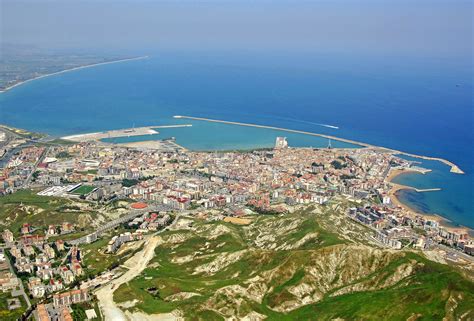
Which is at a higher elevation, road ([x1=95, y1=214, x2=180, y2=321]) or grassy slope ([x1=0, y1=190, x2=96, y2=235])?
road ([x1=95, y1=214, x2=180, y2=321])

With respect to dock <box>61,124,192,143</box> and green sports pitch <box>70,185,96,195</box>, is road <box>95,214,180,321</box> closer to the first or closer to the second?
green sports pitch <box>70,185,96,195</box>

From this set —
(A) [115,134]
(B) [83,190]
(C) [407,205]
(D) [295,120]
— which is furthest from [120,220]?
(D) [295,120]

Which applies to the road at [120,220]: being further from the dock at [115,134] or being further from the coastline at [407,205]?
the dock at [115,134]

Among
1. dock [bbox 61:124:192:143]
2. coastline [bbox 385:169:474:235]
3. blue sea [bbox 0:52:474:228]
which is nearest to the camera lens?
coastline [bbox 385:169:474:235]

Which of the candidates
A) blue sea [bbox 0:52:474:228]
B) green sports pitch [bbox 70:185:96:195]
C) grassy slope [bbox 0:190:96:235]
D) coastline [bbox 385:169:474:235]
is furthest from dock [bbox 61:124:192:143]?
coastline [bbox 385:169:474:235]

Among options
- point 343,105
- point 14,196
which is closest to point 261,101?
point 343,105

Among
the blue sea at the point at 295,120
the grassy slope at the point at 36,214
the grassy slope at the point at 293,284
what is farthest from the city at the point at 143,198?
the blue sea at the point at 295,120

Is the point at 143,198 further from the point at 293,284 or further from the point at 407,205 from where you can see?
the point at 293,284
